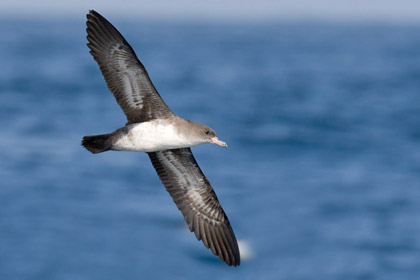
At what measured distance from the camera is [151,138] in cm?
1127

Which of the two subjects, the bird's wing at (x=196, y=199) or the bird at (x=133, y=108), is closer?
the bird at (x=133, y=108)


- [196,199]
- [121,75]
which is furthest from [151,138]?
[196,199]

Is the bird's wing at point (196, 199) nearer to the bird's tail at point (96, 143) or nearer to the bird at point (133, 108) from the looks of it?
the bird at point (133, 108)

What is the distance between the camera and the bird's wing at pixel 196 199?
1255cm

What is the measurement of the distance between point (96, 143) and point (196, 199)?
7.46ft

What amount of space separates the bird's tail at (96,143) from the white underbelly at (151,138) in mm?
118

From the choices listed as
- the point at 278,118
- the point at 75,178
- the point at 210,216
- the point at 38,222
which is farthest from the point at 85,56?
the point at 210,216

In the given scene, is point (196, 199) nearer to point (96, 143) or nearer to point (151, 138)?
point (151, 138)

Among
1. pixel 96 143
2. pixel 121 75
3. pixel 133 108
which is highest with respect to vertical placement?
pixel 121 75

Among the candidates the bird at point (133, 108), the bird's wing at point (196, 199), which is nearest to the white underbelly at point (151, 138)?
the bird at point (133, 108)

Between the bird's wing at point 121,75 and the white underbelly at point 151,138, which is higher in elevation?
the bird's wing at point 121,75

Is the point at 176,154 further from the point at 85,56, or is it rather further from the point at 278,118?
the point at 85,56

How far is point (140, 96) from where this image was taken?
38.1 feet

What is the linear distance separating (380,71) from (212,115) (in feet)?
145
